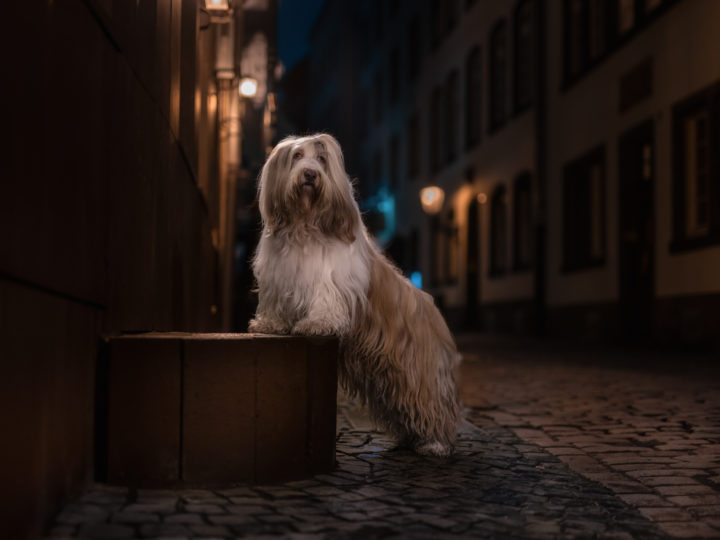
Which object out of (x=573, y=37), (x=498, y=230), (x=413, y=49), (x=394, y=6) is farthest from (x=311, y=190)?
(x=394, y=6)

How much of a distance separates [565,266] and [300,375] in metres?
16.6

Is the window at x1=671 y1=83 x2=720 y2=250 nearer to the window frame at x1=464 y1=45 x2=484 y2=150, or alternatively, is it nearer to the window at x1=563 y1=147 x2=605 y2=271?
the window at x1=563 y1=147 x2=605 y2=271

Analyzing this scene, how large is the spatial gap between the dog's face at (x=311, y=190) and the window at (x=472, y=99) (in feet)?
79.4

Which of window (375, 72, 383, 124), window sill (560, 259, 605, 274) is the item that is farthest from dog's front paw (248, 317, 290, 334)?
window (375, 72, 383, 124)

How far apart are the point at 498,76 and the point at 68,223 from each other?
79.9 ft

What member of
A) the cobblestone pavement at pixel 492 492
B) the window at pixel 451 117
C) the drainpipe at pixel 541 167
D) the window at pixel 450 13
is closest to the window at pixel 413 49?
the window at pixel 450 13

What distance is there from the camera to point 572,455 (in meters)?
5.70

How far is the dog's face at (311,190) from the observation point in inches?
198

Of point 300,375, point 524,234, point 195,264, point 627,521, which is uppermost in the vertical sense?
point 524,234

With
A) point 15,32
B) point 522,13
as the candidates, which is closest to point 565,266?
point 522,13

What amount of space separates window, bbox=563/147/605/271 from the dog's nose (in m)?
14.5

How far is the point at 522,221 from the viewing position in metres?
24.6

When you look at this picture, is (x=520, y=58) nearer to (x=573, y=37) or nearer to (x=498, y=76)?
(x=498, y=76)

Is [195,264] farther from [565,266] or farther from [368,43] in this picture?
[368,43]
